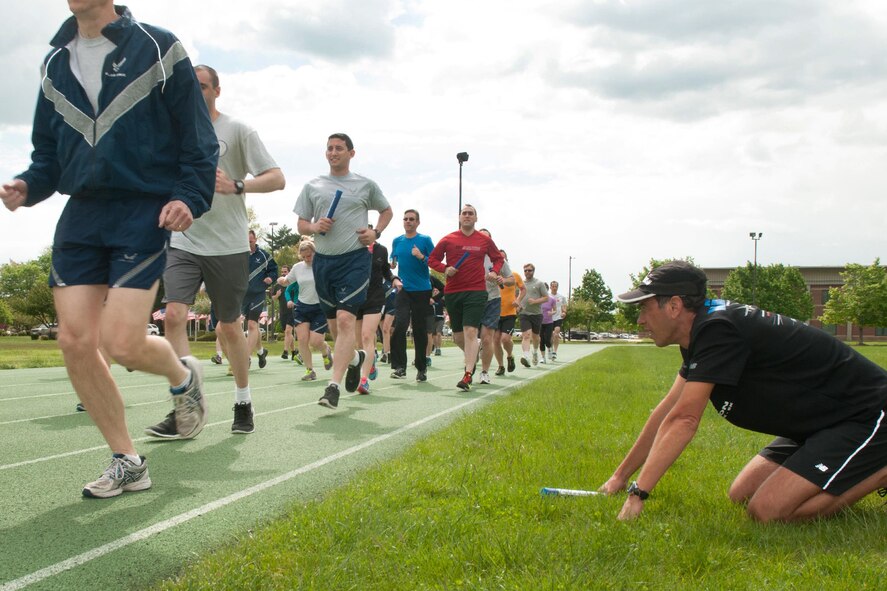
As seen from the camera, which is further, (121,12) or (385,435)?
(385,435)

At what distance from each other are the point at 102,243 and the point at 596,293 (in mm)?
121491

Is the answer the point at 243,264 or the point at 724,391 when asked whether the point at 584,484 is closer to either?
the point at 724,391

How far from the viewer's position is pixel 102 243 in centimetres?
355

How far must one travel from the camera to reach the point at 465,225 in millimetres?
10438

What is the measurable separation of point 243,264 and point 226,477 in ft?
6.39

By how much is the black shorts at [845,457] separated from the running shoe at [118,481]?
10.4 ft

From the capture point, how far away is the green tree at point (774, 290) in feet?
331

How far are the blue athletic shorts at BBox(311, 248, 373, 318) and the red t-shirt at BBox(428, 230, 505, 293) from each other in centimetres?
299

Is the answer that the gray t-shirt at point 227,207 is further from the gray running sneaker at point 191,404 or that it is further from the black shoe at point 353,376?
the black shoe at point 353,376

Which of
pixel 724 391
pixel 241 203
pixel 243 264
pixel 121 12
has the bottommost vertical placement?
pixel 724 391

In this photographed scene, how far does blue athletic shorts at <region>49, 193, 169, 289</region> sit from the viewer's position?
3.55 metres

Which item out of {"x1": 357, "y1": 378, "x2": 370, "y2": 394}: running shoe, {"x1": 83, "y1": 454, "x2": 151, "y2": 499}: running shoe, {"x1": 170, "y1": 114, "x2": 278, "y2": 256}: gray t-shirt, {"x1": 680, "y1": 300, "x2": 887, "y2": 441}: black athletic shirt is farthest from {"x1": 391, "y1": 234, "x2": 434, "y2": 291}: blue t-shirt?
{"x1": 680, "y1": 300, "x2": 887, "y2": 441}: black athletic shirt

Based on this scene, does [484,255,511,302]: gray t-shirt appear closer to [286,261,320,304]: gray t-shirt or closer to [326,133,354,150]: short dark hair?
[286,261,320,304]: gray t-shirt

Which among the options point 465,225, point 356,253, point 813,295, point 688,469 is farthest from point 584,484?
point 813,295
